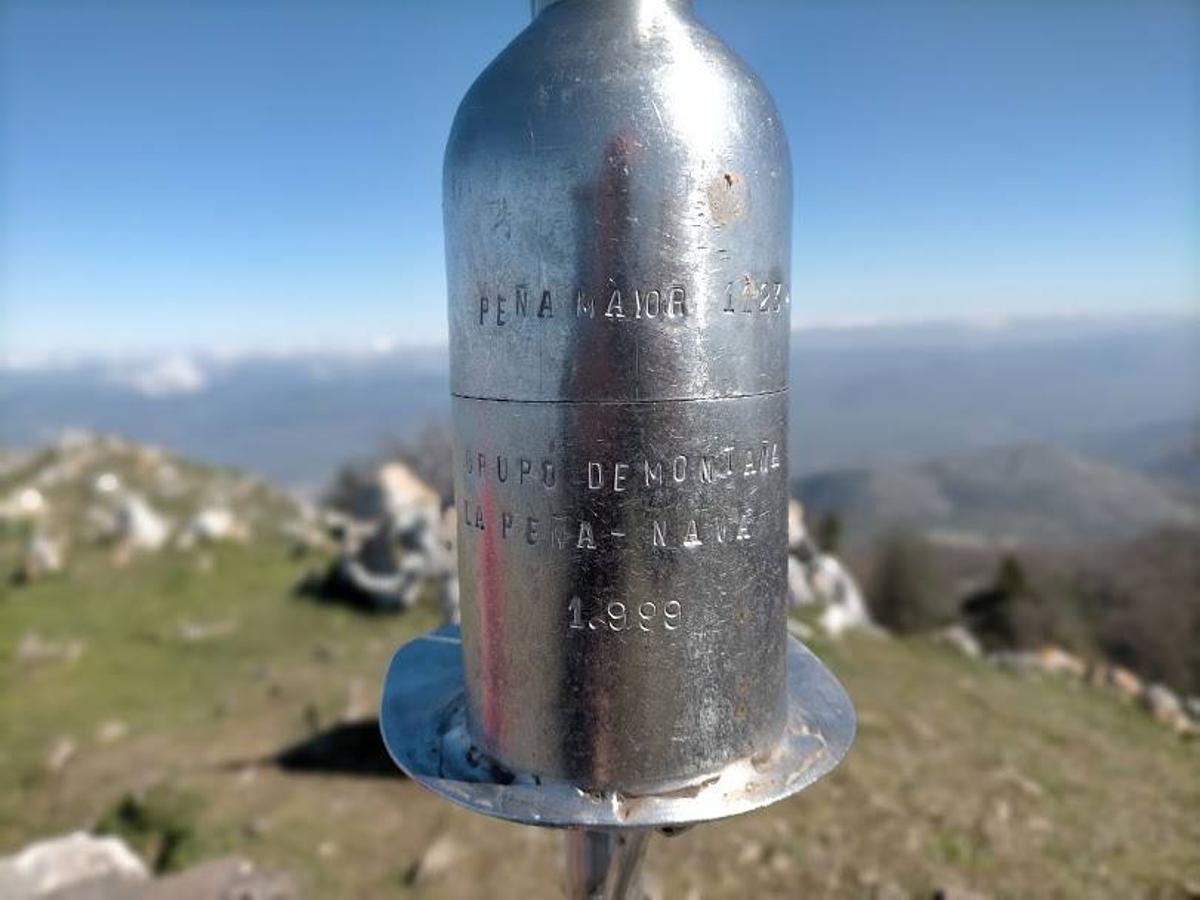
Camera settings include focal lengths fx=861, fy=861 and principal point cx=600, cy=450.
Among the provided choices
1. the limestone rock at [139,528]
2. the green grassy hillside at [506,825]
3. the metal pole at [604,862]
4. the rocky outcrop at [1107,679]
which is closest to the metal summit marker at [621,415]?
the metal pole at [604,862]

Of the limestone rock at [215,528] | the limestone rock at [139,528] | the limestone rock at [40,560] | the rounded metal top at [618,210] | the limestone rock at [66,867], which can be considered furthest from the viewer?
the limestone rock at [215,528]

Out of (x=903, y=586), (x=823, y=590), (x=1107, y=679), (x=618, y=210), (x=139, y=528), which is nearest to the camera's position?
(x=618, y=210)

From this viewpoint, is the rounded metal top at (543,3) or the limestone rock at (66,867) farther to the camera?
the limestone rock at (66,867)

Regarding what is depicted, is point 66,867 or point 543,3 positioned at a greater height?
point 543,3

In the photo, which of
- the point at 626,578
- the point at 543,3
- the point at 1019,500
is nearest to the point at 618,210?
the point at 543,3

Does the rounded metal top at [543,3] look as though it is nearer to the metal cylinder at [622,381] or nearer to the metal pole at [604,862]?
the metal cylinder at [622,381]

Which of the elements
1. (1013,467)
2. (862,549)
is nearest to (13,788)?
(862,549)

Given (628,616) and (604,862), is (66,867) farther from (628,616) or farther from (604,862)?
(628,616)
